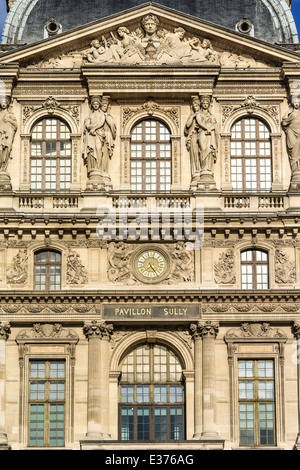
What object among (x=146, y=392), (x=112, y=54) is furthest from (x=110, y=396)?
(x=112, y=54)

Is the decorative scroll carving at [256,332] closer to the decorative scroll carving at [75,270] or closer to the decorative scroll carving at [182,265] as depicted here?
the decorative scroll carving at [182,265]

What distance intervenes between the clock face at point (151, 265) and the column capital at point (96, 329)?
8.55 ft

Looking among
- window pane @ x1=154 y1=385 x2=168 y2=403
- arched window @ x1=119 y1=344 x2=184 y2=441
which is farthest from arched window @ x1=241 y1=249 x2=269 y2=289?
window pane @ x1=154 y1=385 x2=168 y2=403

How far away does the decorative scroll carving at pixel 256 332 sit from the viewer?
5806cm

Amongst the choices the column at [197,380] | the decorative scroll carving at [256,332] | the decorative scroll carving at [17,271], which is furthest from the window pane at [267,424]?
the decorative scroll carving at [17,271]

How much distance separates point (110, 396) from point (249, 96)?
45.9 ft

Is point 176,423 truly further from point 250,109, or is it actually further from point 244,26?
point 244,26

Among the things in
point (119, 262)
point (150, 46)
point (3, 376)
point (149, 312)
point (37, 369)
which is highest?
point (150, 46)

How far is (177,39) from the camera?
61250 mm

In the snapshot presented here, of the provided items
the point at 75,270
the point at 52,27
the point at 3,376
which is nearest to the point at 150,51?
the point at 52,27

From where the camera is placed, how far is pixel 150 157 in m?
60.8

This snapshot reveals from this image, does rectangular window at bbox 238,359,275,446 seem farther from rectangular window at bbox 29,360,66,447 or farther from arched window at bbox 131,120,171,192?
arched window at bbox 131,120,171,192

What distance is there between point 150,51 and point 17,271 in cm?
1100
